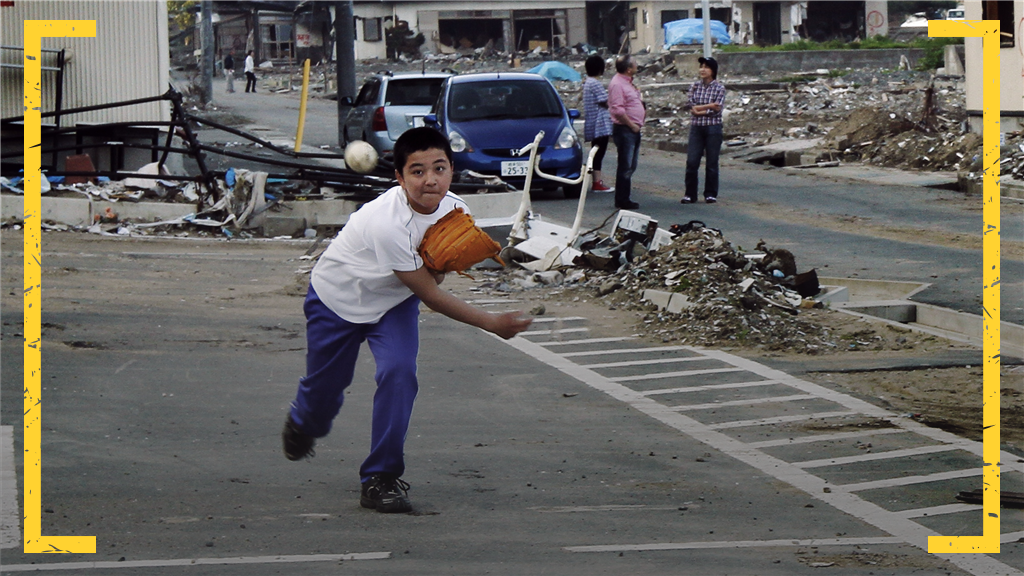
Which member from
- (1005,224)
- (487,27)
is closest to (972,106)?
(1005,224)

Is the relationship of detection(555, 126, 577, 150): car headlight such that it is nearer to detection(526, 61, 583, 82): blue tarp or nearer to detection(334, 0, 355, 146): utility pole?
detection(334, 0, 355, 146): utility pole

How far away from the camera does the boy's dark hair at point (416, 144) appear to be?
5.02 metres

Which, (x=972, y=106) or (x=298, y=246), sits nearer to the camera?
(x=298, y=246)

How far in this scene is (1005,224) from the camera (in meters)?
15.4

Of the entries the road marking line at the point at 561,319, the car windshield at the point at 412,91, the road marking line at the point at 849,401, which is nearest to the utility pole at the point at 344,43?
the car windshield at the point at 412,91

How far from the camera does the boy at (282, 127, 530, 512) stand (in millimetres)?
4996

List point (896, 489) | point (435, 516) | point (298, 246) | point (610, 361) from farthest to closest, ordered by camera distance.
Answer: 1. point (298, 246)
2. point (610, 361)
3. point (896, 489)
4. point (435, 516)

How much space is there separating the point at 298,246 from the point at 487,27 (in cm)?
5476

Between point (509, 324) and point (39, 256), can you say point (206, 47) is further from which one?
point (39, 256)

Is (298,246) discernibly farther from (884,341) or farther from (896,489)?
(896,489)

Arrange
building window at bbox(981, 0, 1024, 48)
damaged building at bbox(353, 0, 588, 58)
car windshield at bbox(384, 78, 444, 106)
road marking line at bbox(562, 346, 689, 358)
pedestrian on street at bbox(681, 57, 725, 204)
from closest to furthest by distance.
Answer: road marking line at bbox(562, 346, 689, 358)
pedestrian on street at bbox(681, 57, 725, 204)
building window at bbox(981, 0, 1024, 48)
car windshield at bbox(384, 78, 444, 106)
damaged building at bbox(353, 0, 588, 58)

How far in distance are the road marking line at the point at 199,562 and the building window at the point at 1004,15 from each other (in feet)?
61.9

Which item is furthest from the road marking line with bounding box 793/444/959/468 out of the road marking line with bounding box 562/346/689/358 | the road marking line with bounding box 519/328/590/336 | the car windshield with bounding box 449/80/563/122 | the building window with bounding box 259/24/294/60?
the building window with bounding box 259/24/294/60

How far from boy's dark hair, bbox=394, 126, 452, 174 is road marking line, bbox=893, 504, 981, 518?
7.59 feet
